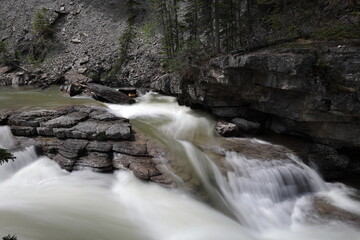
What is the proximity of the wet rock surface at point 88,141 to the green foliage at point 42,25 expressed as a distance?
2336 centimetres

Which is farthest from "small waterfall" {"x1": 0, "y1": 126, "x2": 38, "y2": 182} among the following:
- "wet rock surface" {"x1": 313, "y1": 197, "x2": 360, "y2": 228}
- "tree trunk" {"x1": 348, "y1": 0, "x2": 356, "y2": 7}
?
"tree trunk" {"x1": 348, "y1": 0, "x2": 356, "y2": 7}

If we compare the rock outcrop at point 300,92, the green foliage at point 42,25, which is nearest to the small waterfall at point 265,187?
the rock outcrop at point 300,92

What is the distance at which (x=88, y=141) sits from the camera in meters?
8.50

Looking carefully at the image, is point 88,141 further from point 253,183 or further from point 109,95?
point 109,95

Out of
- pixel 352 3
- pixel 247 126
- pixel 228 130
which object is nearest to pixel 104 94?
pixel 228 130

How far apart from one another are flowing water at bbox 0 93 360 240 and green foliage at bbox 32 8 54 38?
79.7 feet

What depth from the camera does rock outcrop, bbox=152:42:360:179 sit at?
734cm

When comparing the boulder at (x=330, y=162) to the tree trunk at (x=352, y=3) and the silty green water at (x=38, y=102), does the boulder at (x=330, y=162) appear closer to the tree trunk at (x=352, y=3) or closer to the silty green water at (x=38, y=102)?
the tree trunk at (x=352, y=3)

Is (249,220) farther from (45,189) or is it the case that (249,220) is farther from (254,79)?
(45,189)

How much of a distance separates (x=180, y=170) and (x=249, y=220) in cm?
241

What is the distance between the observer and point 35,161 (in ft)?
26.8

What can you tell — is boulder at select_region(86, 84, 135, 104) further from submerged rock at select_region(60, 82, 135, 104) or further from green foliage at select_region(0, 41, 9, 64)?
green foliage at select_region(0, 41, 9, 64)

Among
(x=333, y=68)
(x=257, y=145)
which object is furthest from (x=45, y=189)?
(x=333, y=68)

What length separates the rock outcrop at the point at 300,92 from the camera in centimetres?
734
